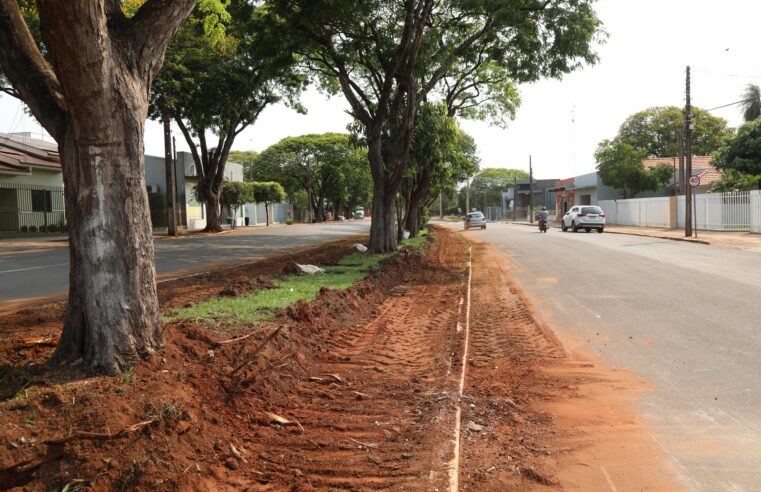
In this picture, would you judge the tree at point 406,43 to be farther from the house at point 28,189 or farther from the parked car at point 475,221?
the parked car at point 475,221

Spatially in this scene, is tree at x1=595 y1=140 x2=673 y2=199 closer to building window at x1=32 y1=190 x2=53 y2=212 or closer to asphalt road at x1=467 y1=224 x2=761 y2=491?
asphalt road at x1=467 y1=224 x2=761 y2=491

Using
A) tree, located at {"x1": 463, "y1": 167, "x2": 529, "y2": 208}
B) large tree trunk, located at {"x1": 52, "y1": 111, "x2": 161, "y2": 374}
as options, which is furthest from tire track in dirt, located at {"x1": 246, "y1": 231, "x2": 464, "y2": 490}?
tree, located at {"x1": 463, "y1": 167, "x2": 529, "y2": 208}

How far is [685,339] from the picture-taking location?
7012 mm

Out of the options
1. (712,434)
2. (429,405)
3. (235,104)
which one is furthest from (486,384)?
(235,104)

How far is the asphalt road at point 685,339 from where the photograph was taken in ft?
13.1

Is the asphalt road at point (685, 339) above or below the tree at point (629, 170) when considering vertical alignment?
below

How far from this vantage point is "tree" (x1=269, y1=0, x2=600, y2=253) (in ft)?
50.8

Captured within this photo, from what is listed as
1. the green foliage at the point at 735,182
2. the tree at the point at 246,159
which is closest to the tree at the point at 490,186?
the tree at the point at 246,159

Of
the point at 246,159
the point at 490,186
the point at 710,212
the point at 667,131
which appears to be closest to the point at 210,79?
the point at 710,212

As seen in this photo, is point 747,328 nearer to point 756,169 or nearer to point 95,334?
point 95,334

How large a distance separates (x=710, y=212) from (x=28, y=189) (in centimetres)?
3613

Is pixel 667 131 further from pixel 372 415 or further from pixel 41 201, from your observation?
pixel 372 415

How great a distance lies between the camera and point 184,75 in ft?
78.0

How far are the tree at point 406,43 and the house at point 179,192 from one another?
25133 mm
